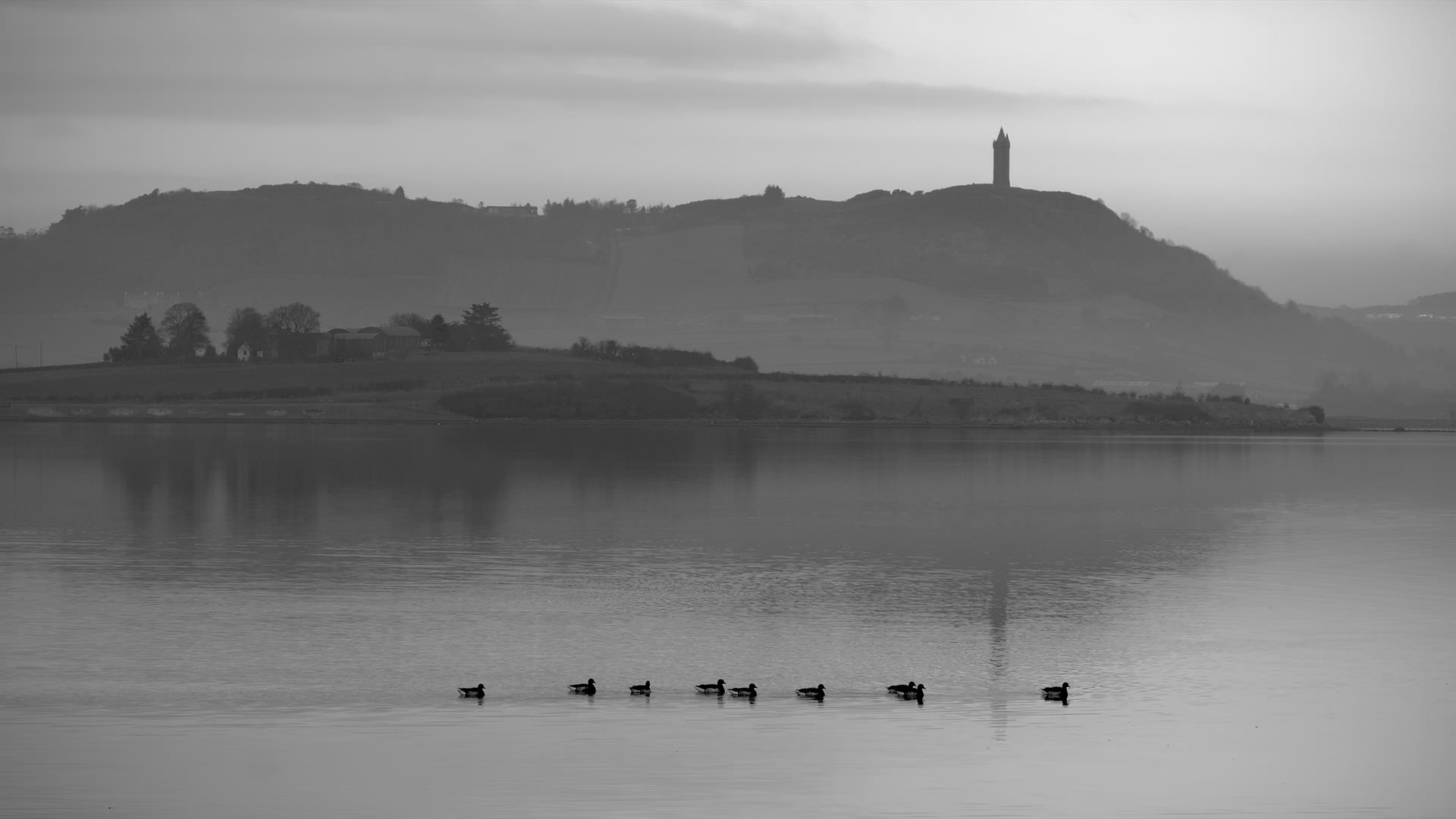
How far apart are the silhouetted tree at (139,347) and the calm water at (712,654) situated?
3963 inches

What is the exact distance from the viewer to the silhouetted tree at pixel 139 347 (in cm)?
15712

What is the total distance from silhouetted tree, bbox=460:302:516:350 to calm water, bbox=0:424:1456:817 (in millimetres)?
99451

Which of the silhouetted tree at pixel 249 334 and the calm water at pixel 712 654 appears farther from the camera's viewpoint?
the silhouetted tree at pixel 249 334

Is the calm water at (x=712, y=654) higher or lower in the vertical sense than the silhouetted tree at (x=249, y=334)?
lower

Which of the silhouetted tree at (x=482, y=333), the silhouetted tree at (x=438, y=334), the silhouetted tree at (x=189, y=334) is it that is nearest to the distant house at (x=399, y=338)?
the silhouetted tree at (x=438, y=334)

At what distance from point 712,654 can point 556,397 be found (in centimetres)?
11392

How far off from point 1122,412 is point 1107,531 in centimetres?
10865

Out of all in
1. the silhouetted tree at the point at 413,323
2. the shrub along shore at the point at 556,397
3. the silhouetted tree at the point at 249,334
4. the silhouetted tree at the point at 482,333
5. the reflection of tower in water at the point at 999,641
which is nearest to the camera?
the reflection of tower in water at the point at 999,641

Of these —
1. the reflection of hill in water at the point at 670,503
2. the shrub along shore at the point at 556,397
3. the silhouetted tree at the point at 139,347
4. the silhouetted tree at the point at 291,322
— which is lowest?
the reflection of hill in water at the point at 670,503

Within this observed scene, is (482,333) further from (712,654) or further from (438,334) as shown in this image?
(712,654)

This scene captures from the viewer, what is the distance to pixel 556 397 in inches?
5536

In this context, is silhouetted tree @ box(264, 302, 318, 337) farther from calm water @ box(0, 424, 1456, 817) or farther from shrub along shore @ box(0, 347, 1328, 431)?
calm water @ box(0, 424, 1456, 817)

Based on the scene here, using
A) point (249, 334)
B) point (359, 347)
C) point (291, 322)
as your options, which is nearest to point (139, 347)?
point (249, 334)

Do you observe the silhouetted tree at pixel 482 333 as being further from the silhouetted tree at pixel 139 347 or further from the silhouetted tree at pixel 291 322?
the silhouetted tree at pixel 139 347
